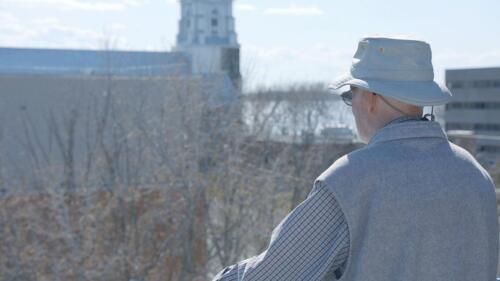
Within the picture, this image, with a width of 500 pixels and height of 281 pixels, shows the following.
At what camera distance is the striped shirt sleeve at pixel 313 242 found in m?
2.08

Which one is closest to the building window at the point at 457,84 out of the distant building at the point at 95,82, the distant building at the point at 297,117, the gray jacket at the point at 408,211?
the distant building at the point at 95,82

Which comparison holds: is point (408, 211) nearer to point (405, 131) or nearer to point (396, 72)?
point (405, 131)

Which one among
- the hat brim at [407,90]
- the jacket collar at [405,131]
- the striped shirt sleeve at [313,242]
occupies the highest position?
the hat brim at [407,90]

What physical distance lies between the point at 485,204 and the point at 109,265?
10.3 metres

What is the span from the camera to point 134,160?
16453mm

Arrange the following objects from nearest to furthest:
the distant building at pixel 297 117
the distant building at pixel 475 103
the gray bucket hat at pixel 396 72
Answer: the gray bucket hat at pixel 396 72 < the distant building at pixel 297 117 < the distant building at pixel 475 103

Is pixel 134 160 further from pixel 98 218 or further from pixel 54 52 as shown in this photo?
pixel 54 52

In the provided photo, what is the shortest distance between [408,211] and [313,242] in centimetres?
24

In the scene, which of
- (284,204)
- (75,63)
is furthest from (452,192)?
(75,63)

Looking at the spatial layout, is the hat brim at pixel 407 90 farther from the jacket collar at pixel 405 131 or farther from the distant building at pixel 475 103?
the distant building at pixel 475 103

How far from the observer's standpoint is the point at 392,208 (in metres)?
2.06

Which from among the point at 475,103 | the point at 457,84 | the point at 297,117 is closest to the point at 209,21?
the point at 457,84

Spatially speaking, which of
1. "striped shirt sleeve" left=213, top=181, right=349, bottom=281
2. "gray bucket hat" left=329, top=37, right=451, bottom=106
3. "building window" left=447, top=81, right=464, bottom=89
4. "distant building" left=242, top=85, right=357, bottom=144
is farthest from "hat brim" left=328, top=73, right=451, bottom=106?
"building window" left=447, top=81, right=464, bottom=89

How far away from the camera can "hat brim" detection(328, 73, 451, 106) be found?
2.16 meters
